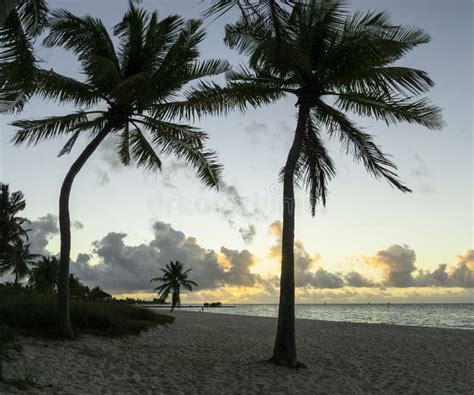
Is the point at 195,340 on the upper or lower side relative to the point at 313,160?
lower

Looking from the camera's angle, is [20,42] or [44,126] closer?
[20,42]

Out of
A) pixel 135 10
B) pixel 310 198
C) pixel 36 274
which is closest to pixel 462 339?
pixel 310 198

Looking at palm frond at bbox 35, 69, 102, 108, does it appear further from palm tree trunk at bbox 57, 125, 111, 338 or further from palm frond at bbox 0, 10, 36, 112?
palm frond at bbox 0, 10, 36, 112

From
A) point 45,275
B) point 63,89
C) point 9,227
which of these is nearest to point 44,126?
point 63,89

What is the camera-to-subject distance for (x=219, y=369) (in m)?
9.94

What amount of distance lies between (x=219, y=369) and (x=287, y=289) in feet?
8.72

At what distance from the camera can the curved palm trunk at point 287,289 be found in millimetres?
10477

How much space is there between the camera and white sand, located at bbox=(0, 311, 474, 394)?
785cm

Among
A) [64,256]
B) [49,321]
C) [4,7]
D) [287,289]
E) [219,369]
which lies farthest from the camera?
[49,321]

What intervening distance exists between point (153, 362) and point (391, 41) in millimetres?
10416

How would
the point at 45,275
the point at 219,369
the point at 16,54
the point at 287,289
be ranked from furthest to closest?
1. the point at 45,275
2. the point at 287,289
3. the point at 219,369
4. the point at 16,54

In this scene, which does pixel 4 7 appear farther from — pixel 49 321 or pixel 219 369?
pixel 49 321

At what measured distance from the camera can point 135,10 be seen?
12562 millimetres

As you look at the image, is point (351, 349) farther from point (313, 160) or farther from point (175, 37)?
Result: point (175, 37)
